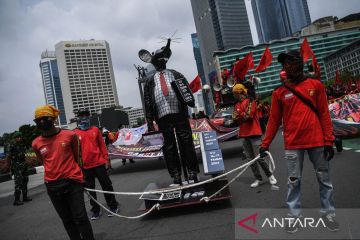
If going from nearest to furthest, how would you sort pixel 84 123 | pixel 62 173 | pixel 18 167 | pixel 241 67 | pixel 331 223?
pixel 331 223 → pixel 62 173 → pixel 84 123 → pixel 18 167 → pixel 241 67

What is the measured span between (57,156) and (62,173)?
20cm

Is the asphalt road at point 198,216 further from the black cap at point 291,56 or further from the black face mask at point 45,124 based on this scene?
the black cap at point 291,56

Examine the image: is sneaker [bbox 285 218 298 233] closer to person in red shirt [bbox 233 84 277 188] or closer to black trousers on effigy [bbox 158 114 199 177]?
black trousers on effigy [bbox 158 114 199 177]

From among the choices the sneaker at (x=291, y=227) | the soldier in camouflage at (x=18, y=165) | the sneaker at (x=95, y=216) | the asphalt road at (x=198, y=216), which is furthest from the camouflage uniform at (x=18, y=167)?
the sneaker at (x=291, y=227)

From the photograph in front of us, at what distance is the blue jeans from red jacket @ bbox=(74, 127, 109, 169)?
11.3 feet

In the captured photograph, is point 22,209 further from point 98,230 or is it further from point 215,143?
Answer: point 215,143

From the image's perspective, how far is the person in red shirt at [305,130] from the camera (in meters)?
3.43

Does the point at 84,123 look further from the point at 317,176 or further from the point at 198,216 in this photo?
the point at 317,176

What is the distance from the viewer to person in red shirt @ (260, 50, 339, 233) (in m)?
3.43

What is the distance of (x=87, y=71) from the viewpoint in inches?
5684

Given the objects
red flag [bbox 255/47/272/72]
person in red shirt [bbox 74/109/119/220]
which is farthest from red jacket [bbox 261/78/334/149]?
red flag [bbox 255/47/272/72]

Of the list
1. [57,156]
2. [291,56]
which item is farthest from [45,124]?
[291,56]

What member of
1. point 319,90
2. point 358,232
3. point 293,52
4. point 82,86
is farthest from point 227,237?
point 82,86

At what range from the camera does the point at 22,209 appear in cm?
797
